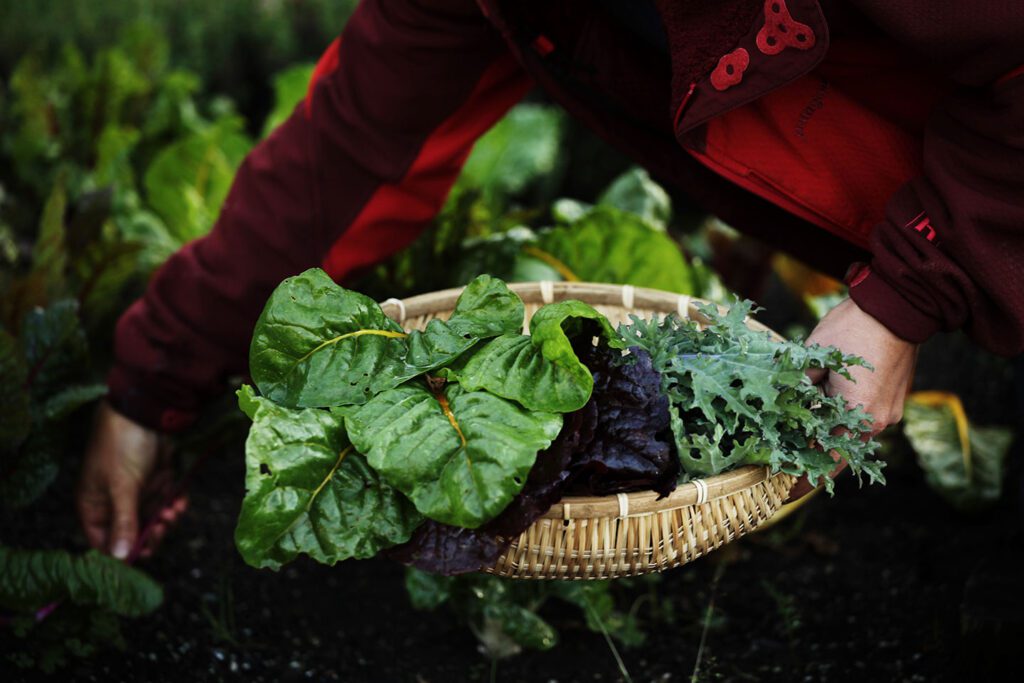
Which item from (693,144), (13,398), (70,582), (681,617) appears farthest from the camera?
(681,617)

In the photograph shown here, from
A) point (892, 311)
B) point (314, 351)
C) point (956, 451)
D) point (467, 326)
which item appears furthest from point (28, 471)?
point (956, 451)

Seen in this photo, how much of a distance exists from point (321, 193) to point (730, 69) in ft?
2.74

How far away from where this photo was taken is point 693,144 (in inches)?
62.9

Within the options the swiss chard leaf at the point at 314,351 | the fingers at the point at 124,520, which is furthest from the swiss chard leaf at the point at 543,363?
the fingers at the point at 124,520

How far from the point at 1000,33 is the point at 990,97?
11 centimetres

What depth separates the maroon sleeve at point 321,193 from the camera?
186 cm

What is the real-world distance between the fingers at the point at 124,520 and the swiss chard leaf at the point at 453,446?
0.86m

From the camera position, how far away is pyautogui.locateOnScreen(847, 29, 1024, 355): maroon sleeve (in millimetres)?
1359

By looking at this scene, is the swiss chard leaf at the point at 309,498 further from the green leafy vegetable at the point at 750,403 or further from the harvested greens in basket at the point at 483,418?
the green leafy vegetable at the point at 750,403

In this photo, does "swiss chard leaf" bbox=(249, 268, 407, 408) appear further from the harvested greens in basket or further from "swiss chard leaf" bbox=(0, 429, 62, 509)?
"swiss chard leaf" bbox=(0, 429, 62, 509)

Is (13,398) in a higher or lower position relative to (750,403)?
lower

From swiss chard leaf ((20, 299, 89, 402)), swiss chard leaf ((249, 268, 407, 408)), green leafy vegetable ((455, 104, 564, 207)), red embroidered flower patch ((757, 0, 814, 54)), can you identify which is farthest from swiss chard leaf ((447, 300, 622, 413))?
green leafy vegetable ((455, 104, 564, 207))

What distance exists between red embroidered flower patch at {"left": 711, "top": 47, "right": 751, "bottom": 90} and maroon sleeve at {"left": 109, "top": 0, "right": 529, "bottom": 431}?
496mm

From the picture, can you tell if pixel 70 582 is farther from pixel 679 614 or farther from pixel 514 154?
pixel 514 154
